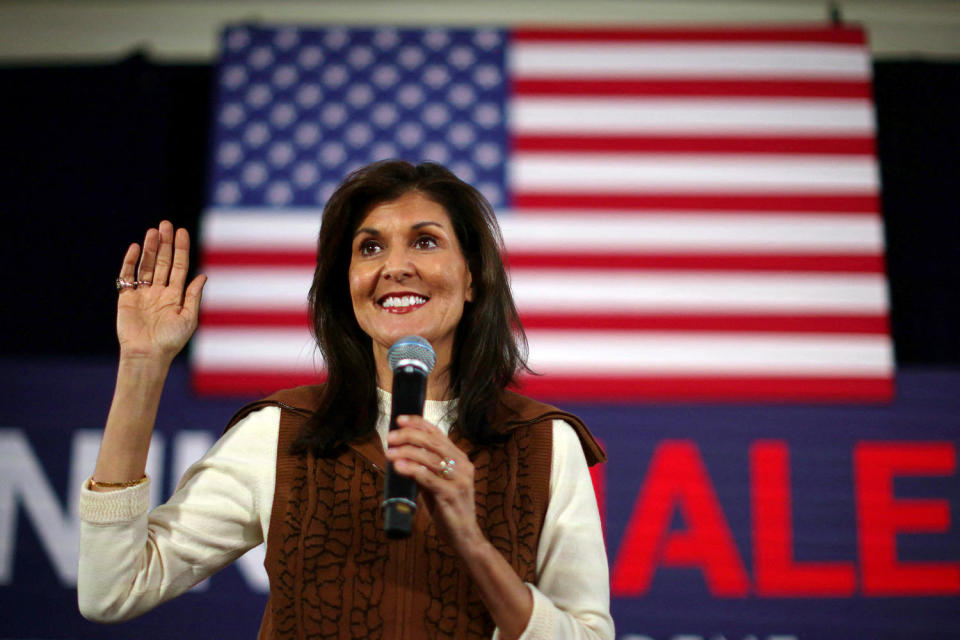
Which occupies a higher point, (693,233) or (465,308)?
(693,233)

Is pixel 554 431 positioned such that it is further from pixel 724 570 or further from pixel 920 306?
pixel 920 306

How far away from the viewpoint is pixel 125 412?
99 cm

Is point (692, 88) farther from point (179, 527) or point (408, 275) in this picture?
point (179, 527)

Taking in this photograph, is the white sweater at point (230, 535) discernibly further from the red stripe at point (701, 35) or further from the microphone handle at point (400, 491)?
the red stripe at point (701, 35)

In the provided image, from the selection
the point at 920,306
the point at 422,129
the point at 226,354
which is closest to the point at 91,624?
the point at 226,354

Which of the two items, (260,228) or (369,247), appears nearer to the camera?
(369,247)

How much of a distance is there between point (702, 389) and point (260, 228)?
1.67 metres

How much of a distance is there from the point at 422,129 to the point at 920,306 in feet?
6.38

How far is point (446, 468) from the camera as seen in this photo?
2.85 ft

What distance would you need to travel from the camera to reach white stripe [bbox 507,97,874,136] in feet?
9.57

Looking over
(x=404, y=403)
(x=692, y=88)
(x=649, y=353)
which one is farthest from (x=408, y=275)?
(x=692, y=88)

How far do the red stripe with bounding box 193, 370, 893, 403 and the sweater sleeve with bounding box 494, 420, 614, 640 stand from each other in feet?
5.34

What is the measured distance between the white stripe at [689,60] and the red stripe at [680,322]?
901 millimetres

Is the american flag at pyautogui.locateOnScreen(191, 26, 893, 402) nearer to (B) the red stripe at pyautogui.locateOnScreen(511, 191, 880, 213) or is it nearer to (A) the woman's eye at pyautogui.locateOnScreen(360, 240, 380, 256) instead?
(B) the red stripe at pyautogui.locateOnScreen(511, 191, 880, 213)
